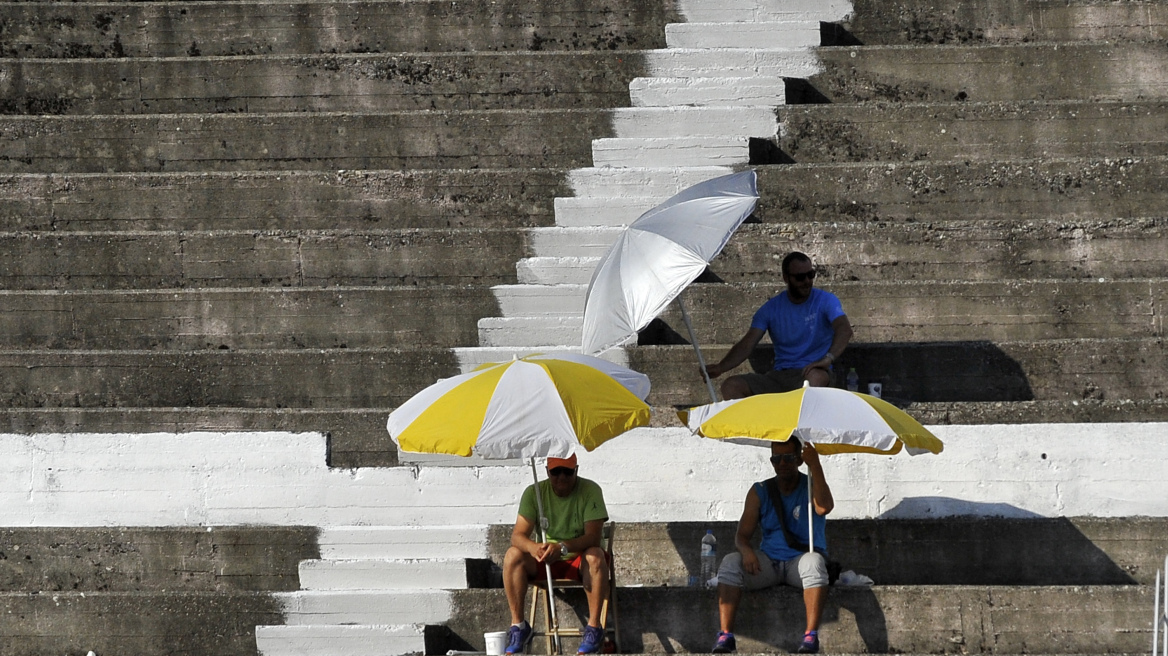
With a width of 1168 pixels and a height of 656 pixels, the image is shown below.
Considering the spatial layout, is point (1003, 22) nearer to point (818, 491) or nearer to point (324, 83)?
point (324, 83)

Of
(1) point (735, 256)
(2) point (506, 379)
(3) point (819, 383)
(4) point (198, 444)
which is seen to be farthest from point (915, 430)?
(4) point (198, 444)

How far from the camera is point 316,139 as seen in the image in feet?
41.8

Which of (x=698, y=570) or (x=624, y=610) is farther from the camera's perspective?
(x=698, y=570)

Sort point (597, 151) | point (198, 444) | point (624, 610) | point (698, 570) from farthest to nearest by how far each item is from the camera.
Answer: point (597, 151)
point (198, 444)
point (698, 570)
point (624, 610)

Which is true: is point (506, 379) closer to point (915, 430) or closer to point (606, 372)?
point (606, 372)

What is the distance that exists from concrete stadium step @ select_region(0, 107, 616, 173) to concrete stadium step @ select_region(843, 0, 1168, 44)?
1972mm

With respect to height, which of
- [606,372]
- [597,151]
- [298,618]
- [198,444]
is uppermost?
[597,151]

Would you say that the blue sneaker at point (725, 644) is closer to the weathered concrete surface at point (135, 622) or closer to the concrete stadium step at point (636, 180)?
the weathered concrete surface at point (135, 622)

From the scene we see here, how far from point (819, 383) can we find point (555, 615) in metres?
2.16

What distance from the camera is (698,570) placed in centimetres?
894

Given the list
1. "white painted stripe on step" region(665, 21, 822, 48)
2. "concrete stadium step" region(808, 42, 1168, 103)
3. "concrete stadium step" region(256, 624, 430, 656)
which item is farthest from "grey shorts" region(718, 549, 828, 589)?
"white painted stripe on step" region(665, 21, 822, 48)

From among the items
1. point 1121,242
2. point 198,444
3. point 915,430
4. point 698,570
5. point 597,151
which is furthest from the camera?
point 597,151

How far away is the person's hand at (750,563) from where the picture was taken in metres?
8.16

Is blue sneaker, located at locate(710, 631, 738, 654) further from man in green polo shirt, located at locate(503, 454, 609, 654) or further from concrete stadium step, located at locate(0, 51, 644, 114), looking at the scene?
concrete stadium step, located at locate(0, 51, 644, 114)
